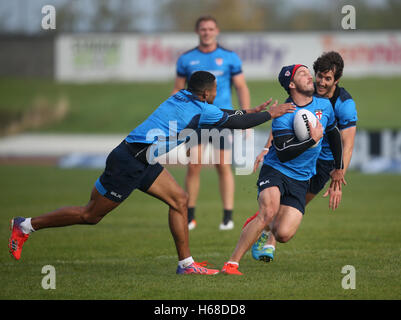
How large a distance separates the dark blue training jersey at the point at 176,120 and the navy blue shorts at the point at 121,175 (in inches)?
6.8

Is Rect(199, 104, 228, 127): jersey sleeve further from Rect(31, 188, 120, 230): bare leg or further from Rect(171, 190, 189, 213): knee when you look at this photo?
Rect(31, 188, 120, 230): bare leg

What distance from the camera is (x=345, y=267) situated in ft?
23.1

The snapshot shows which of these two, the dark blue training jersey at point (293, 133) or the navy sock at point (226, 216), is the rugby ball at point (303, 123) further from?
the navy sock at point (226, 216)

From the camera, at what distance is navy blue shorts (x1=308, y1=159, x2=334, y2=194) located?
788cm

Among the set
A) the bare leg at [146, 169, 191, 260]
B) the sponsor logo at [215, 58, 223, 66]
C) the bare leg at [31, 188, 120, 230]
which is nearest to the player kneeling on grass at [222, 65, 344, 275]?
the bare leg at [146, 169, 191, 260]

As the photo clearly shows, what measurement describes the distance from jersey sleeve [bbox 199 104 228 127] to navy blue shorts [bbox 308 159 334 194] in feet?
5.47

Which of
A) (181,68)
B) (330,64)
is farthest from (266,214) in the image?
(181,68)

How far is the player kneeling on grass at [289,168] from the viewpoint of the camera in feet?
22.1

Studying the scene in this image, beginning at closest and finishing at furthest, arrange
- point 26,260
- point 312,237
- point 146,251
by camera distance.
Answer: point 26,260 → point 146,251 → point 312,237

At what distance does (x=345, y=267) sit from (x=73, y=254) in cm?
313

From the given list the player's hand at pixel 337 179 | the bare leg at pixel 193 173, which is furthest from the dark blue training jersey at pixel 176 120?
the bare leg at pixel 193 173

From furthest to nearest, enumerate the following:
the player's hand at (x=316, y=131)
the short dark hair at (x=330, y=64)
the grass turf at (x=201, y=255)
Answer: the short dark hair at (x=330, y=64)
the player's hand at (x=316, y=131)
the grass turf at (x=201, y=255)
